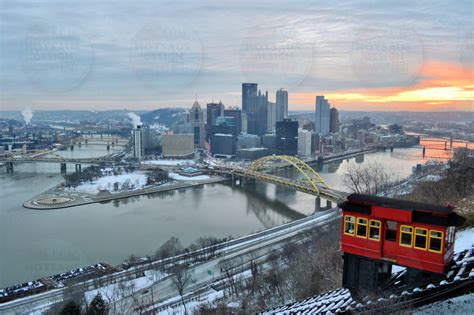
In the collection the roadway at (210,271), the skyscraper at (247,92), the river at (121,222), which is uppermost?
the skyscraper at (247,92)

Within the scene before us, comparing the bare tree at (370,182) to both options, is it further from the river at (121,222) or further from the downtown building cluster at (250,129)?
the downtown building cluster at (250,129)

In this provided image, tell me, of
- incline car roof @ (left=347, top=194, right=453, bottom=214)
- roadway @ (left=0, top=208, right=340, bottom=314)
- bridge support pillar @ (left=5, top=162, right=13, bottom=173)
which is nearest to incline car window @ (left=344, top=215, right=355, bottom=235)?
incline car roof @ (left=347, top=194, right=453, bottom=214)

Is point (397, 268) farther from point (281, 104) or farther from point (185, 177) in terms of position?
point (281, 104)

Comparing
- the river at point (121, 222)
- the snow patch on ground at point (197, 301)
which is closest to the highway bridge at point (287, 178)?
the river at point (121, 222)

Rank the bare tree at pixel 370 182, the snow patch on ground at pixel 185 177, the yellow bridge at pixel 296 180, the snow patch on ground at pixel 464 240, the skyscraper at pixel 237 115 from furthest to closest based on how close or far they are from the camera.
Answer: the skyscraper at pixel 237 115 < the snow patch on ground at pixel 185 177 < the yellow bridge at pixel 296 180 < the bare tree at pixel 370 182 < the snow patch on ground at pixel 464 240

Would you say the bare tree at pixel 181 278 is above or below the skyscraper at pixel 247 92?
below

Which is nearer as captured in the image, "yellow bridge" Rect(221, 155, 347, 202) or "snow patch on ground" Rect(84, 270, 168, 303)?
"snow patch on ground" Rect(84, 270, 168, 303)

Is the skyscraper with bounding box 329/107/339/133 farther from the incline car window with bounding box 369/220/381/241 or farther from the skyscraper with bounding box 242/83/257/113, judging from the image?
the incline car window with bounding box 369/220/381/241
